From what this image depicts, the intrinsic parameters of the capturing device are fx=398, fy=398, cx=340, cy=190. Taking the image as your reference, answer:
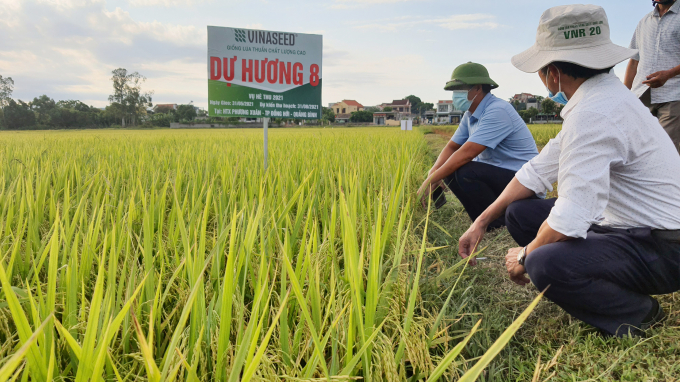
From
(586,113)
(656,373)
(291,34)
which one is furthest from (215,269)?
(291,34)

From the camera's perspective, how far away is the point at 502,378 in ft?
3.50

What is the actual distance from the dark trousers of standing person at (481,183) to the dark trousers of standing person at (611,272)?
1.18 meters

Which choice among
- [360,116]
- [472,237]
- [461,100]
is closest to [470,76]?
[461,100]

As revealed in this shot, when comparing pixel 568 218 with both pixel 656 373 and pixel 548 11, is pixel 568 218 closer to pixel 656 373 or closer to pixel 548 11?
pixel 656 373

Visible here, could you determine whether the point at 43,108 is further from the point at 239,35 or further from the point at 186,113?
the point at 239,35

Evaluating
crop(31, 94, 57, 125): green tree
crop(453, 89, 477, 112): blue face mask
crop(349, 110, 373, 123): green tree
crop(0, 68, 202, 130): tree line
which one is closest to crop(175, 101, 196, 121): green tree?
crop(0, 68, 202, 130): tree line

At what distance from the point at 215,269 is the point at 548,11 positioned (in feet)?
4.17

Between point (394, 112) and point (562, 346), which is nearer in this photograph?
point (562, 346)

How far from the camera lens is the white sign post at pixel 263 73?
3004 mm

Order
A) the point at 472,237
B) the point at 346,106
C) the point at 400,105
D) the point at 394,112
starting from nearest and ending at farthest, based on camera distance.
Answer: the point at 472,237
the point at 394,112
the point at 346,106
the point at 400,105

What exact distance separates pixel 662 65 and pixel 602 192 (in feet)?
6.90

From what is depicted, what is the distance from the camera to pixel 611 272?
1196 millimetres

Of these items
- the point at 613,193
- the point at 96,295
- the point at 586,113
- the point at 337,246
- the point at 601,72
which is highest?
the point at 601,72

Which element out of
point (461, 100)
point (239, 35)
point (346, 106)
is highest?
point (346, 106)
